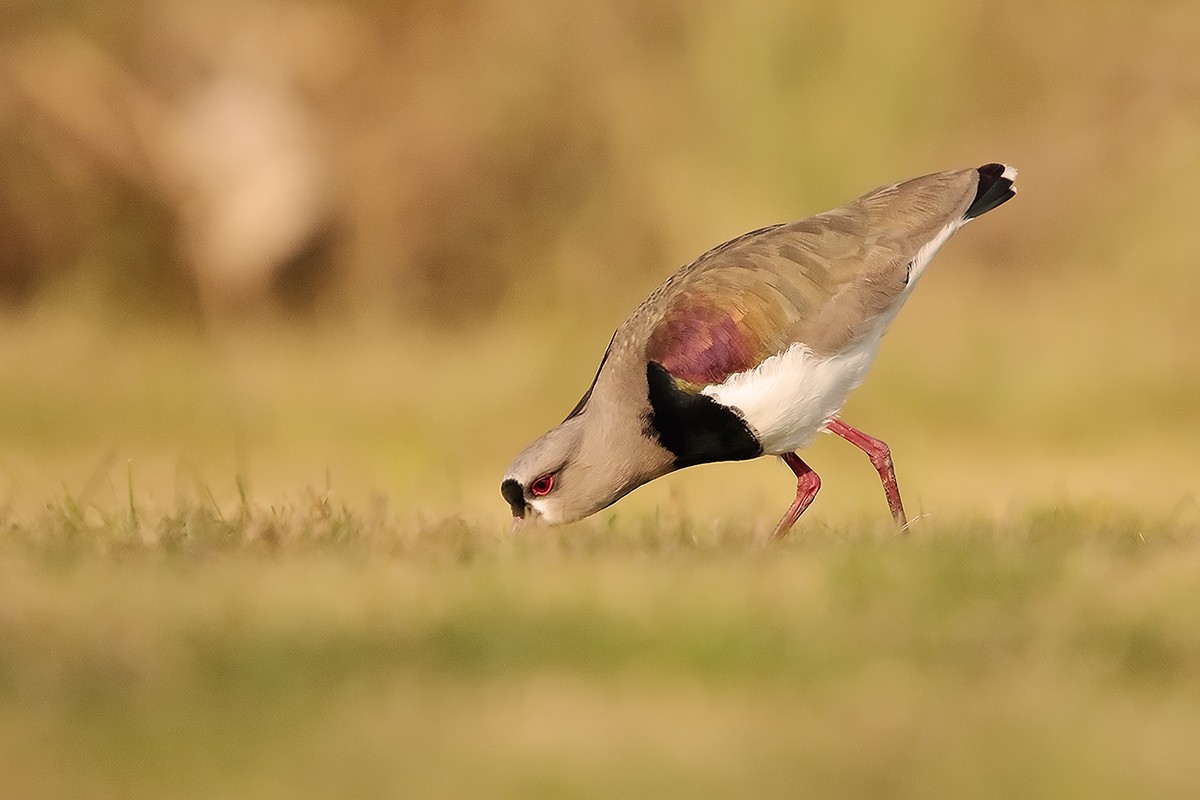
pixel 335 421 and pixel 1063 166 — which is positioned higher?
pixel 1063 166

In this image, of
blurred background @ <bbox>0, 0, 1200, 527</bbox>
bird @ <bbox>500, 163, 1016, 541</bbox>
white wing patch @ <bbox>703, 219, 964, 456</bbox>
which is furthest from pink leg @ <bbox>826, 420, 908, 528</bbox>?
blurred background @ <bbox>0, 0, 1200, 527</bbox>

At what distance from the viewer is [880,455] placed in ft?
23.0

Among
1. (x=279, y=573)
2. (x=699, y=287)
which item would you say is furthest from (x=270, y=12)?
(x=279, y=573)

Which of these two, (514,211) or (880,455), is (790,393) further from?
(514,211)

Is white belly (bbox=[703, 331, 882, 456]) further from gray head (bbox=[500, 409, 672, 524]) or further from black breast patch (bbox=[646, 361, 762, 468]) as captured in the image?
gray head (bbox=[500, 409, 672, 524])

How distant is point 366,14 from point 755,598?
11.5m

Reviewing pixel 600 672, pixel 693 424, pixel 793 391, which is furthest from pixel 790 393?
pixel 600 672

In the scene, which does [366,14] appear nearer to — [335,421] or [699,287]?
[335,421]

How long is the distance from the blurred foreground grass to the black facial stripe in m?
1.39

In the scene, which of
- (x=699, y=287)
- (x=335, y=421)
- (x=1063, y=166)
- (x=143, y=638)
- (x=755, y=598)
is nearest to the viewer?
(x=143, y=638)

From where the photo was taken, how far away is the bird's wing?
6.22m

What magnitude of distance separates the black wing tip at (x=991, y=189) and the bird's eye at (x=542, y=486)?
2.12m

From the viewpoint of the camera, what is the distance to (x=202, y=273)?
14.5 metres

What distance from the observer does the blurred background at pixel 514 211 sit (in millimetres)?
11781
